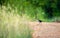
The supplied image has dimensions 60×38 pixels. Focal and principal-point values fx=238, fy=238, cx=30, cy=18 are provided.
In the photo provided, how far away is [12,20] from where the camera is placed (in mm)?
4441

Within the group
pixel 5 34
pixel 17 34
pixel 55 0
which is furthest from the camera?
pixel 55 0

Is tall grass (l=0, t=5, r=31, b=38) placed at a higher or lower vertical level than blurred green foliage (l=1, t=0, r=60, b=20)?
higher

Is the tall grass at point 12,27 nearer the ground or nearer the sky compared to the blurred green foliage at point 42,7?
nearer the sky

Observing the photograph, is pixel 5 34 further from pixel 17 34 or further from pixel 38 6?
pixel 38 6

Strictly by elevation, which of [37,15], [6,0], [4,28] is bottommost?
[37,15]

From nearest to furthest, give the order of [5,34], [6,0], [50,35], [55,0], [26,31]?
[5,34]
[26,31]
[50,35]
[6,0]
[55,0]

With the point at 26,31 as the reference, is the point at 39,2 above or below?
below

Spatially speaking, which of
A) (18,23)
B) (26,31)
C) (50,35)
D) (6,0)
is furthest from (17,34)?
(6,0)

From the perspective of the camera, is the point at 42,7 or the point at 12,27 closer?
the point at 12,27

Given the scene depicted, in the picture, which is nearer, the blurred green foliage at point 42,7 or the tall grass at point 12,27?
the tall grass at point 12,27

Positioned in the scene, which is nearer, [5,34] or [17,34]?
[5,34]

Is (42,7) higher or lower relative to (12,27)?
lower

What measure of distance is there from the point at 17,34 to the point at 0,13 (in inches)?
20.3

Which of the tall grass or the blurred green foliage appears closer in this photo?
the tall grass
